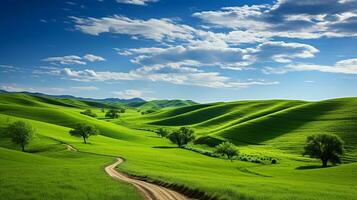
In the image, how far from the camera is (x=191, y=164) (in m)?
86.2

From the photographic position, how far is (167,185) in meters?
43.0

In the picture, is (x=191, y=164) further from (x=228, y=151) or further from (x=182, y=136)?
(x=182, y=136)

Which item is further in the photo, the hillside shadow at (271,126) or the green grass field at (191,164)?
the hillside shadow at (271,126)

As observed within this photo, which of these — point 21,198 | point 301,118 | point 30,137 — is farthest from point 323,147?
point 301,118

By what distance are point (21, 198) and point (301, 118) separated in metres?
170

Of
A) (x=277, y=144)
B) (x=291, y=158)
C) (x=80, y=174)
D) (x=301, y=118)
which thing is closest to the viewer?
(x=80, y=174)

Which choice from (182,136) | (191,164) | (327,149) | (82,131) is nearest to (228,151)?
(327,149)

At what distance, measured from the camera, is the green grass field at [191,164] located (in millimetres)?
38312

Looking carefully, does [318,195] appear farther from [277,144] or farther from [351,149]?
[277,144]

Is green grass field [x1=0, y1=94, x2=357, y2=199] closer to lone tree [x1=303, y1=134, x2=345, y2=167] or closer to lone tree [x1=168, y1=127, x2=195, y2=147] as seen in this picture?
lone tree [x1=303, y1=134, x2=345, y2=167]

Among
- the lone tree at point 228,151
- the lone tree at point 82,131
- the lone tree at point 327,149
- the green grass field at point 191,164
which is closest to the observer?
the green grass field at point 191,164

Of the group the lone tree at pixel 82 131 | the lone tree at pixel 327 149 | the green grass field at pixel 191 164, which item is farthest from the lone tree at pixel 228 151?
the lone tree at pixel 82 131

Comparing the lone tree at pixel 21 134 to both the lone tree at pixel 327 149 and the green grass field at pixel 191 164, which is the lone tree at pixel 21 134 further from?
the lone tree at pixel 327 149

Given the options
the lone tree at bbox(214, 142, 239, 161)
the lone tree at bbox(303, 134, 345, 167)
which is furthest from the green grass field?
the lone tree at bbox(303, 134, 345, 167)
